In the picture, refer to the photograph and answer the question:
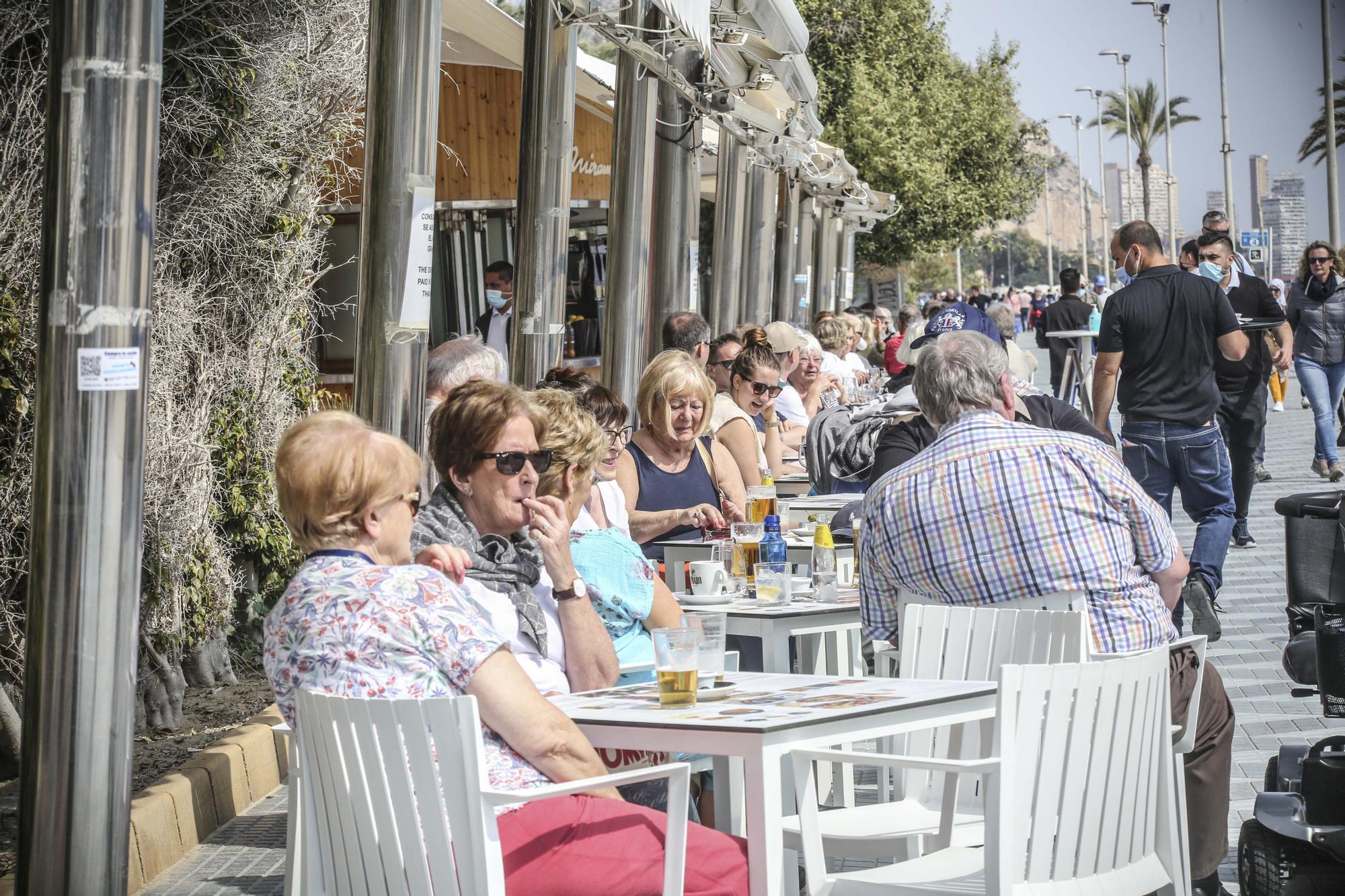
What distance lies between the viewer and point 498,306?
12406mm

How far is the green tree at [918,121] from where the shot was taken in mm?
35625

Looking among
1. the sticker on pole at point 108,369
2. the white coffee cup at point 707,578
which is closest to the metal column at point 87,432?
the sticker on pole at point 108,369

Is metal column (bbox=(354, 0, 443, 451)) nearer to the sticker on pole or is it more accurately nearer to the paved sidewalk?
the paved sidewalk

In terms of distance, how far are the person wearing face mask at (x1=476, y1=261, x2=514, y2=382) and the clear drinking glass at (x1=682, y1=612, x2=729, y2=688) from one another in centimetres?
817

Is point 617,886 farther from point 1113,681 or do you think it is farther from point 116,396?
point 116,396

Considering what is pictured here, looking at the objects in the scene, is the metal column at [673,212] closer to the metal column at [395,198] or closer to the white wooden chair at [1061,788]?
the metal column at [395,198]

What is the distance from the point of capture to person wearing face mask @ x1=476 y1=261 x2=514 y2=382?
12125 mm

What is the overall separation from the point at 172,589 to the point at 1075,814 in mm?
4537

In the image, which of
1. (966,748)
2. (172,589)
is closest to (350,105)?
(172,589)

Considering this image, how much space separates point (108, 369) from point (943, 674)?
218 centimetres

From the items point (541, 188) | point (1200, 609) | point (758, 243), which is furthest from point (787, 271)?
point (1200, 609)

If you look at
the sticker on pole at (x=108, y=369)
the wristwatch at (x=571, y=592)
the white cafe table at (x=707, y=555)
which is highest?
the sticker on pole at (x=108, y=369)

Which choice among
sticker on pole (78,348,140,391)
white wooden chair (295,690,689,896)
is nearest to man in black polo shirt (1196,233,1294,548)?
sticker on pole (78,348,140,391)

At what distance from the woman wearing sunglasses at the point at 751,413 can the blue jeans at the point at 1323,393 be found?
6682mm
